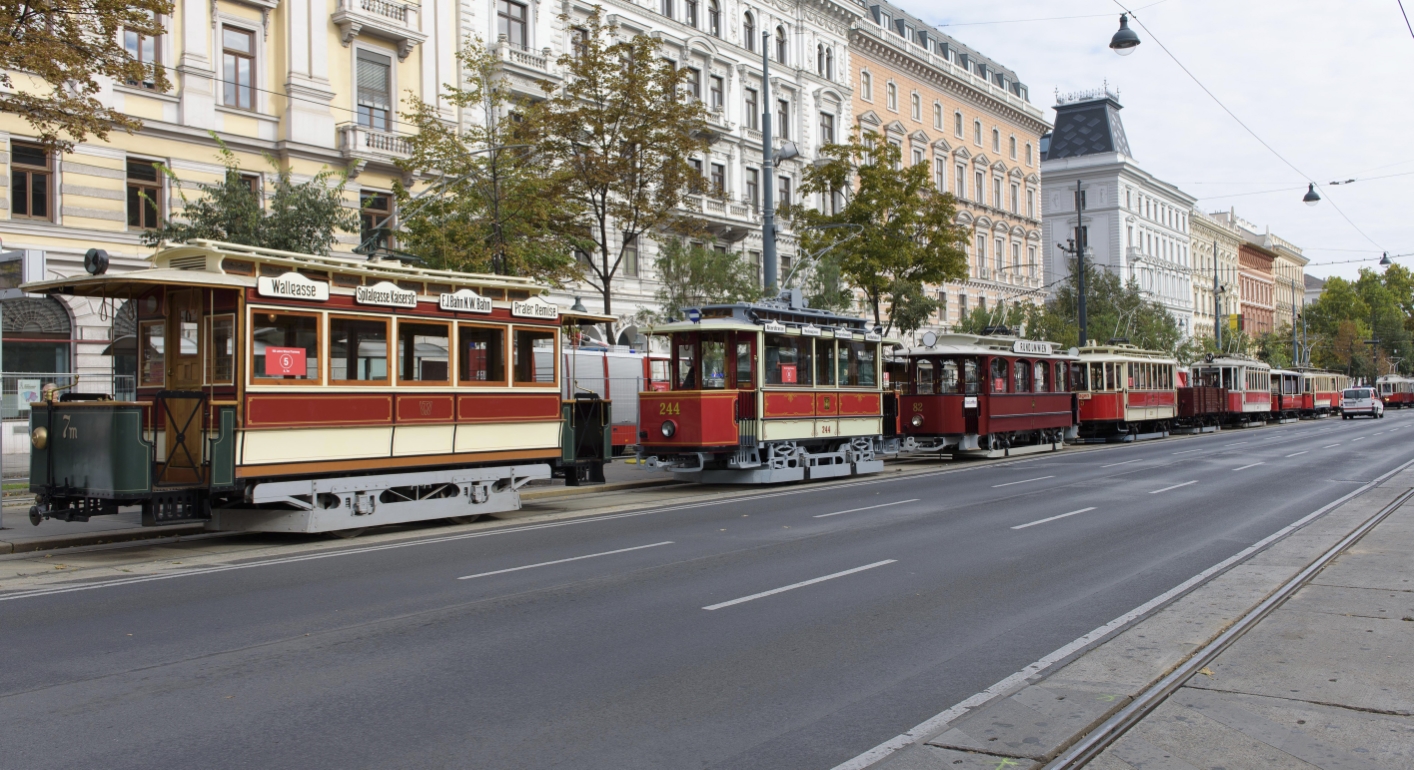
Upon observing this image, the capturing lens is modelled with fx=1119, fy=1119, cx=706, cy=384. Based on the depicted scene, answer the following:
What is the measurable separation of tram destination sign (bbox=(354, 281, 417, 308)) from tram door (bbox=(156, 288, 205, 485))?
6.19ft

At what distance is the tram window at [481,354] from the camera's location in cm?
1559

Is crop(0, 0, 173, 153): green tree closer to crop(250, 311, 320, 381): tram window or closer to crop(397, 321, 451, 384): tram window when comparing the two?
crop(250, 311, 320, 381): tram window

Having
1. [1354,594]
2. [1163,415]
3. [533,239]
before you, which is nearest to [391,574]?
[1354,594]

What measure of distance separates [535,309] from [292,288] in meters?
3.86

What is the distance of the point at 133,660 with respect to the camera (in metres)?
7.40

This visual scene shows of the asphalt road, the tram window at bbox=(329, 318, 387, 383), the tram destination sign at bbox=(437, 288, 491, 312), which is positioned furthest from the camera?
the tram destination sign at bbox=(437, 288, 491, 312)

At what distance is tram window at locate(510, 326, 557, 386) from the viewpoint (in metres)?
16.4

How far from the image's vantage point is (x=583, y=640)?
25.7 ft

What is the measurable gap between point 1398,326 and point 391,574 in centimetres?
13490

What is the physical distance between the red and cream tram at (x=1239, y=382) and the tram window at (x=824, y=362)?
31390 mm

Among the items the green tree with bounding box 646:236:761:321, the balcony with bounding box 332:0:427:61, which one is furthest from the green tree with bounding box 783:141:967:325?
the balcony with bounding box 332:0:427:61

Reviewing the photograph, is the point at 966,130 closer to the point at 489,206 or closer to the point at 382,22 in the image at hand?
the point at 382,22

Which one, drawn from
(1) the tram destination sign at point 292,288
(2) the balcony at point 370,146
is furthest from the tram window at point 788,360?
(2) the balcony at point 370,146

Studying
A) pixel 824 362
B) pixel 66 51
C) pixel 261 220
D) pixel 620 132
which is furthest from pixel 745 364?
pixel 66 51
